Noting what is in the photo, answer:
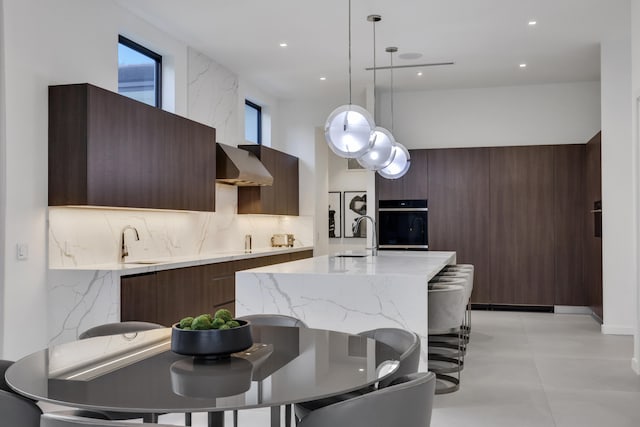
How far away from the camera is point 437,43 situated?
622cm

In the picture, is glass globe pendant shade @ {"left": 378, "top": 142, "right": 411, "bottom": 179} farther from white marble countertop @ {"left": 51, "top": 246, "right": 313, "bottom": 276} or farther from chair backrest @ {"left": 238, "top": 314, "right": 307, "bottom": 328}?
chair backrest @ {"left": 238, "top": 314, "right": 307, "bottom": 328}

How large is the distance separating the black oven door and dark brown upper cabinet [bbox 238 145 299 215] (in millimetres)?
1306

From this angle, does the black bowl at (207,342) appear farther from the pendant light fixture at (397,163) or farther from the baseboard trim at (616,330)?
the baseboard trim at (616,330)

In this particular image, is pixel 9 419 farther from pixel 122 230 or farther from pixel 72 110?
pixel 122 230

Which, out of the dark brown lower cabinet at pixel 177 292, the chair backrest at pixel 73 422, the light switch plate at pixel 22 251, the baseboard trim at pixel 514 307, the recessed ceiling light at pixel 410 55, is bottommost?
the baseboard trim at pixel 514 307

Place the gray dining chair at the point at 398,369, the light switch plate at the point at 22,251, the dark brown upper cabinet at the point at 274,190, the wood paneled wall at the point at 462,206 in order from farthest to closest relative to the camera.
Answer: the wood paneled wall at the point at 462,206, the dark brown upper cabinet at the point at 274,190, the light switch plate at the point at 22,251, the gray dining chair at the point at 398,369

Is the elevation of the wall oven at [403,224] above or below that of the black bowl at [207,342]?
above

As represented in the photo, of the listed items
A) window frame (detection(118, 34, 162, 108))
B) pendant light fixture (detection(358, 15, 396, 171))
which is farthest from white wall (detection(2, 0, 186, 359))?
pendant light fixture (detection(358, 15, 396, 171))

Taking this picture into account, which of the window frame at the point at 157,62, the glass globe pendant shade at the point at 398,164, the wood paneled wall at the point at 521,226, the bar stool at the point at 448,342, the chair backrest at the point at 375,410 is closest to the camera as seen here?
the chair backrest at the point at 375,410

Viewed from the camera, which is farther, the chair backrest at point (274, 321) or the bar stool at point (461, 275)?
the bar stool at point (461, 275)

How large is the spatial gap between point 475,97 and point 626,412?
5519 millimetres

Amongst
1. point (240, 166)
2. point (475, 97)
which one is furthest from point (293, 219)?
point (475, 97)

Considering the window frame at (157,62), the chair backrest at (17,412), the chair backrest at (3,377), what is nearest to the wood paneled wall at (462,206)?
the window frame at (157,62)

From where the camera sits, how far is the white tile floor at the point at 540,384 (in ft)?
11.3
